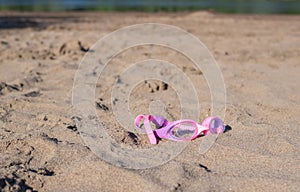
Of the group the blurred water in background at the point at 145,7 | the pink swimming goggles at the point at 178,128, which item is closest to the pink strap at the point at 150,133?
the pink swimming goggles at the point at 178,128

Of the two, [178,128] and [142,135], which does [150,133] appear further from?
[178,128]

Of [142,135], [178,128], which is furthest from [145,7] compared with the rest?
[142,135]

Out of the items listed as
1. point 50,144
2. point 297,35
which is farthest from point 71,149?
Answer: point 297,35

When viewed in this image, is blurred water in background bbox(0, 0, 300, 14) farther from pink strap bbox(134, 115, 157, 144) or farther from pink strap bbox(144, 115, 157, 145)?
pink strap bbox(144, 115, 157, 145)

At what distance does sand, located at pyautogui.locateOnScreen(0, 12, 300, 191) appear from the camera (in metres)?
1.86

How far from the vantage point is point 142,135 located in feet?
8.11

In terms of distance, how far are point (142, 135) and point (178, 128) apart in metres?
0.25

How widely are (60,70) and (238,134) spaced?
2362 mm

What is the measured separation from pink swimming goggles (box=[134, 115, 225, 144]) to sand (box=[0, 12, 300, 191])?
0.07 m

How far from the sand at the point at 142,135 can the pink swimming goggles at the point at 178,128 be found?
7 centimetres

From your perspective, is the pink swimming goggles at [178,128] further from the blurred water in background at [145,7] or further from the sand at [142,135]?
the blurred water in background at [145,7]

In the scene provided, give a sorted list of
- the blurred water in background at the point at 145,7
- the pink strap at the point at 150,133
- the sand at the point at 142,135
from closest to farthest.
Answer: the sand at the point at 142,135, the pink strap at the point at 150,133, the blurred water in background at the point at 145,7

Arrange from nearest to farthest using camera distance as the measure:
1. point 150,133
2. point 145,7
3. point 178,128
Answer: point 150,133 → point 178,128 → point 145,7

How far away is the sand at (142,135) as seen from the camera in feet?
6.11
